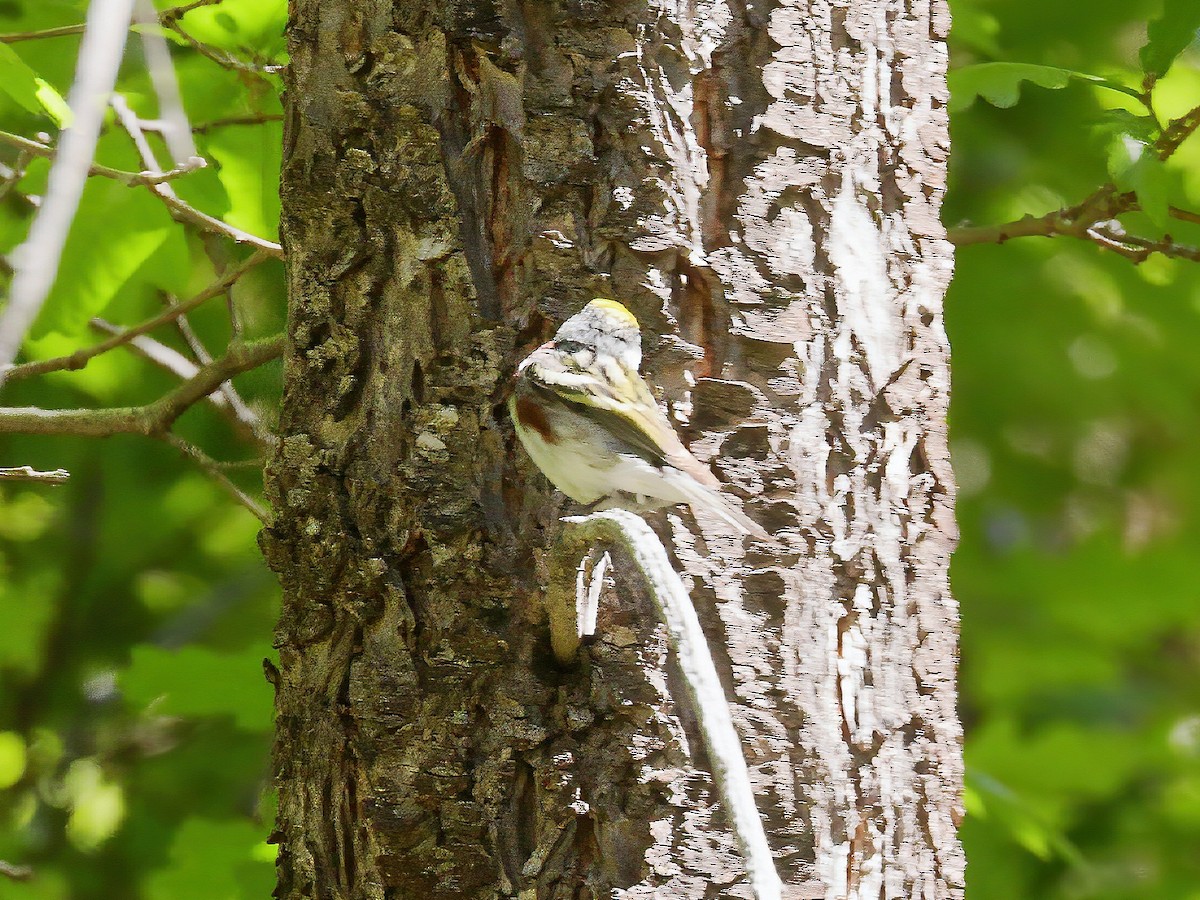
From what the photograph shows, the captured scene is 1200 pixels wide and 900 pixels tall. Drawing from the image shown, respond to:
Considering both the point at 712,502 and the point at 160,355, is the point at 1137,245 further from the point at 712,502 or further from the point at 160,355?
the point at 160,355

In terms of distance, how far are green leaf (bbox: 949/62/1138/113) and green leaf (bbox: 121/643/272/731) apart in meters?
1.82

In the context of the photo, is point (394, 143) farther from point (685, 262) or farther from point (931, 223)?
point (931, 223)

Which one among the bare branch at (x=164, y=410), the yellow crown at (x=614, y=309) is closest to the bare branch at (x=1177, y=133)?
the yellow crown at (x=614, y=309)

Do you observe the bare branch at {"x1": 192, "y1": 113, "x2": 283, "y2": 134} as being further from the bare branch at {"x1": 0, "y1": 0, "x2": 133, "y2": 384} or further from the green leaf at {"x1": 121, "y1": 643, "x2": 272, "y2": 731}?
the bare branch at {"x1": 0, "y1": 0, "x2": 133, "y2": 384}

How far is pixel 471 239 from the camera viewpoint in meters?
1.61

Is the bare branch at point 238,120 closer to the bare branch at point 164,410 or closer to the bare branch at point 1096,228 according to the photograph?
the bare branch at point 164,410

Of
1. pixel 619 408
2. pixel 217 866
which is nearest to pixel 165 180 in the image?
pixel 619 408

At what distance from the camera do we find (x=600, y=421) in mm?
1474

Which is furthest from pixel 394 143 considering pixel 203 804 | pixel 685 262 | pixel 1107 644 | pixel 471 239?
pixel 1107 644

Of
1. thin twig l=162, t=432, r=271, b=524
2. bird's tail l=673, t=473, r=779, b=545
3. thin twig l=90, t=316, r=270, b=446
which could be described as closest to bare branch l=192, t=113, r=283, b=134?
thin twig l=90, t=316, r=270, b=446

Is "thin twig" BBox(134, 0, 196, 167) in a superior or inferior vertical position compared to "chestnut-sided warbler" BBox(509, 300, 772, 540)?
superior

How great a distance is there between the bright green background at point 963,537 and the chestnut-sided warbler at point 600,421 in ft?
3.11

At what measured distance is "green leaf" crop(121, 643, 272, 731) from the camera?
2.25 m

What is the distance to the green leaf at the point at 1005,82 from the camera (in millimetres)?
2086
